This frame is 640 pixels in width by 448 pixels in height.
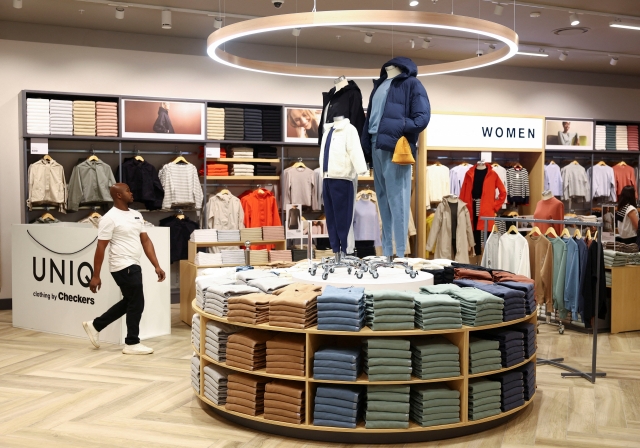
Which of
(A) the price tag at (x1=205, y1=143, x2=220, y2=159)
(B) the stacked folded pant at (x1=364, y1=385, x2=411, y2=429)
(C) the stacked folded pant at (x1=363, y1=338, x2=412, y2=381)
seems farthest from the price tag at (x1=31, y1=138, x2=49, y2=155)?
(B) the stacked folded pant at (x1=364, y1=385, x2=411, y2=429)

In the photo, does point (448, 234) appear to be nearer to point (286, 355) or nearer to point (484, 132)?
point (484, 132)

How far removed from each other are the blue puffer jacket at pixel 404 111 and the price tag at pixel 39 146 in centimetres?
483

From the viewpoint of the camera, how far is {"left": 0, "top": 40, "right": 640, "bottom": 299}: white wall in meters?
8.44

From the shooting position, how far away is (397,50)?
10.0 meters

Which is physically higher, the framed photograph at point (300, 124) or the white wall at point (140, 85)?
the white wall at point (140, 85)

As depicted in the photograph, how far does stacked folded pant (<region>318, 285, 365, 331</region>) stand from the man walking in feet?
8.92

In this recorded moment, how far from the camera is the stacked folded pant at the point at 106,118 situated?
331 inches

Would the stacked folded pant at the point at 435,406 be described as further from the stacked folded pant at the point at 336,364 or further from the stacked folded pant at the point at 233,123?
the stacked folded pant at the point at 233,123

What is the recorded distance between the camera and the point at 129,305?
6266 mm

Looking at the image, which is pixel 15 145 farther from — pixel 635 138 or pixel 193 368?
pixel 635 138

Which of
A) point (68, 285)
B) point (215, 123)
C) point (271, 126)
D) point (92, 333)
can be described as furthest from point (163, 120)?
point (92, 333)

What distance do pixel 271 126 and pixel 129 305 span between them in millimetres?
3828

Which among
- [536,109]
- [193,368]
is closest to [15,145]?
[193,368]

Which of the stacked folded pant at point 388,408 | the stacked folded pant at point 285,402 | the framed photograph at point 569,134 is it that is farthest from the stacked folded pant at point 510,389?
the framed photograph at point 569,134
